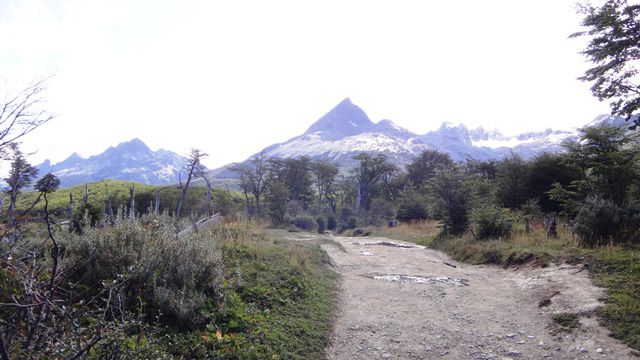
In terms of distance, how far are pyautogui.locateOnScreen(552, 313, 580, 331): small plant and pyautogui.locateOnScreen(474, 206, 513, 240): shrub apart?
27.3 ft

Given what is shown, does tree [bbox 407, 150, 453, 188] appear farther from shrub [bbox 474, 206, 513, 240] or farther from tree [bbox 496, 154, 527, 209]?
shrub [bbox 474, 206, 513, 240]

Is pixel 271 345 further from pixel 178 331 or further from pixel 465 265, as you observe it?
pixel 465 265

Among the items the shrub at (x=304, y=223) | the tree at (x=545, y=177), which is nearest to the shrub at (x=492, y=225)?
the tree at (x=545, y=177)

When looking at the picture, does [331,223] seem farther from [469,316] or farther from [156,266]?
[156,266]

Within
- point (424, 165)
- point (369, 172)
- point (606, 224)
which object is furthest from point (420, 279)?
point (424, 165)

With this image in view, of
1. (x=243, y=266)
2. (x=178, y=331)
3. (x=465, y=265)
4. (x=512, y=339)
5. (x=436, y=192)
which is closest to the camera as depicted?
(x=178, y=331)

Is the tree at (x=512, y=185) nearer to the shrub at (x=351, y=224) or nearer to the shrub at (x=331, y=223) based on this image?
the shrub at (x=351, y=224)

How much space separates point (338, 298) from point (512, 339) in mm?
3419

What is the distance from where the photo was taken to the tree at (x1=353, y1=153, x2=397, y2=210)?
186 ft

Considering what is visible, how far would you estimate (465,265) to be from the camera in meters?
12.7

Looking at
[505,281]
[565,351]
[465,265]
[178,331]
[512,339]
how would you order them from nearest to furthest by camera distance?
1. [178,331]
2. [565,351]
3. [512,339]
4. [505,281]
5. [465,265]

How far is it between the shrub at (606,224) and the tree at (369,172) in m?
46.3

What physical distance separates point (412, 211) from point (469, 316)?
26135 mm

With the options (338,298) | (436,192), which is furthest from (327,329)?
(436,192)
